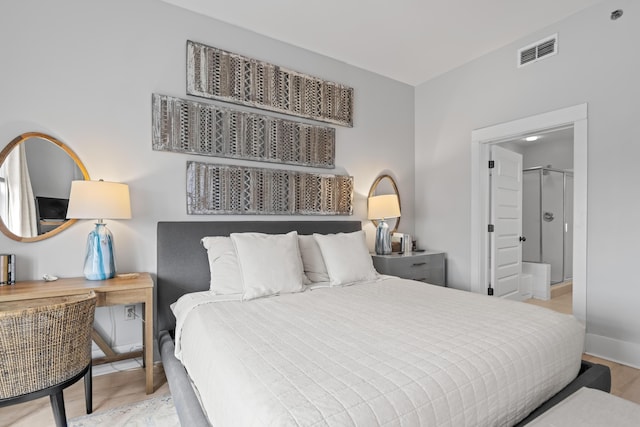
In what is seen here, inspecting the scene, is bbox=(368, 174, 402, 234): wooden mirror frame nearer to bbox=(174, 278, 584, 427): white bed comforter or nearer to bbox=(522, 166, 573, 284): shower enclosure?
bbox=(174, 278, 584, 427): white bed comforter

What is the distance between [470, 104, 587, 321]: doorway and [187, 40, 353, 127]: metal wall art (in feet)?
5.07

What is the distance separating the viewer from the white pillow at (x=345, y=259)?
262cm

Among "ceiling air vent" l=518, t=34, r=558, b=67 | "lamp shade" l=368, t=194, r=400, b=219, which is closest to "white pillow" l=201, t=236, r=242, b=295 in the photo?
"lamp shade" l=368, t=194, r=400, b=219

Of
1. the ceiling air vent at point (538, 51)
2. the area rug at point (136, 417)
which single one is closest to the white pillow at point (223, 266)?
the area rug at point (136, 417)

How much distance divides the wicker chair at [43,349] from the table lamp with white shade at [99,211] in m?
0.65

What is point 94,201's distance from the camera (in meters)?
2.15

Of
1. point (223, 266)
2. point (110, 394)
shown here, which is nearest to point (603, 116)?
point (223, 266)

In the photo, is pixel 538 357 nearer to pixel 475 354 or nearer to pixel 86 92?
pixel 475 354

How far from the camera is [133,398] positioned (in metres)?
2.07

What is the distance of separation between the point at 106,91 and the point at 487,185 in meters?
3.81

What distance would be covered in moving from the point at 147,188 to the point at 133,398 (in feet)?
4.87

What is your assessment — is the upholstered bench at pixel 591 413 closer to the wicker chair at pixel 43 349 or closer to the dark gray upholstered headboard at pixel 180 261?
the wicker chair at pixel 43 349

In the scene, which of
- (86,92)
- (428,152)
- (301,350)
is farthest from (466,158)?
(86,92)

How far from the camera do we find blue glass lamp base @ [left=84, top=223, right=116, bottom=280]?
7.23 feet
